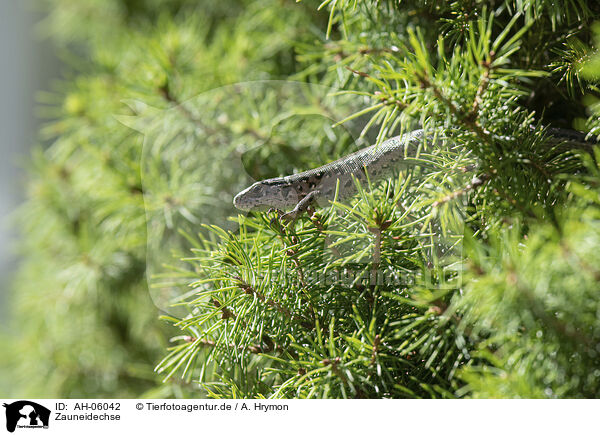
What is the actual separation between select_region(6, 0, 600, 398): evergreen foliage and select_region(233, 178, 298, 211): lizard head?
0.01 m

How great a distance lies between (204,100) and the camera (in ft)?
1.31

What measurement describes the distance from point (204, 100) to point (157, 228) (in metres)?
0.11

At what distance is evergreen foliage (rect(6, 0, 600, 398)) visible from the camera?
0.20 m
